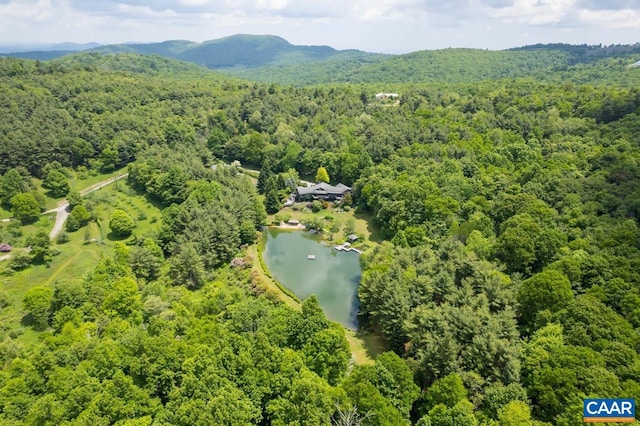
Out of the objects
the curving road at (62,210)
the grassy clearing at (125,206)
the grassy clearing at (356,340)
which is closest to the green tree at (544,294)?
the grassy clearing at (356,340)

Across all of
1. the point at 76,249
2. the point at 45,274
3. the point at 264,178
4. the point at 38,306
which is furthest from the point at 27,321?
the point at 264,178

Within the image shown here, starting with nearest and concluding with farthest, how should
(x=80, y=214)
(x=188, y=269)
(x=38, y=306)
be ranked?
(x=38, y=306)
(x=188, y=269)
(x=80, y=214)

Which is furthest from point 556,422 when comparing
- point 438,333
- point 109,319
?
point 109,319

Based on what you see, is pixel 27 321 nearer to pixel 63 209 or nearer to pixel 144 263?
pixel 144 263

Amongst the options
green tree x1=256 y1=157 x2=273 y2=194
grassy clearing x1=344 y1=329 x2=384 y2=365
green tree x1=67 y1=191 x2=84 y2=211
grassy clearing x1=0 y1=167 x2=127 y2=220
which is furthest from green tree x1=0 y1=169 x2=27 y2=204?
grassy clearing x1=344 y1=329 x2=384 y2=365

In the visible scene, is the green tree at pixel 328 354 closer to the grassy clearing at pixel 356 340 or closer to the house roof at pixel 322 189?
the grassy clearing at pixel 356 340
